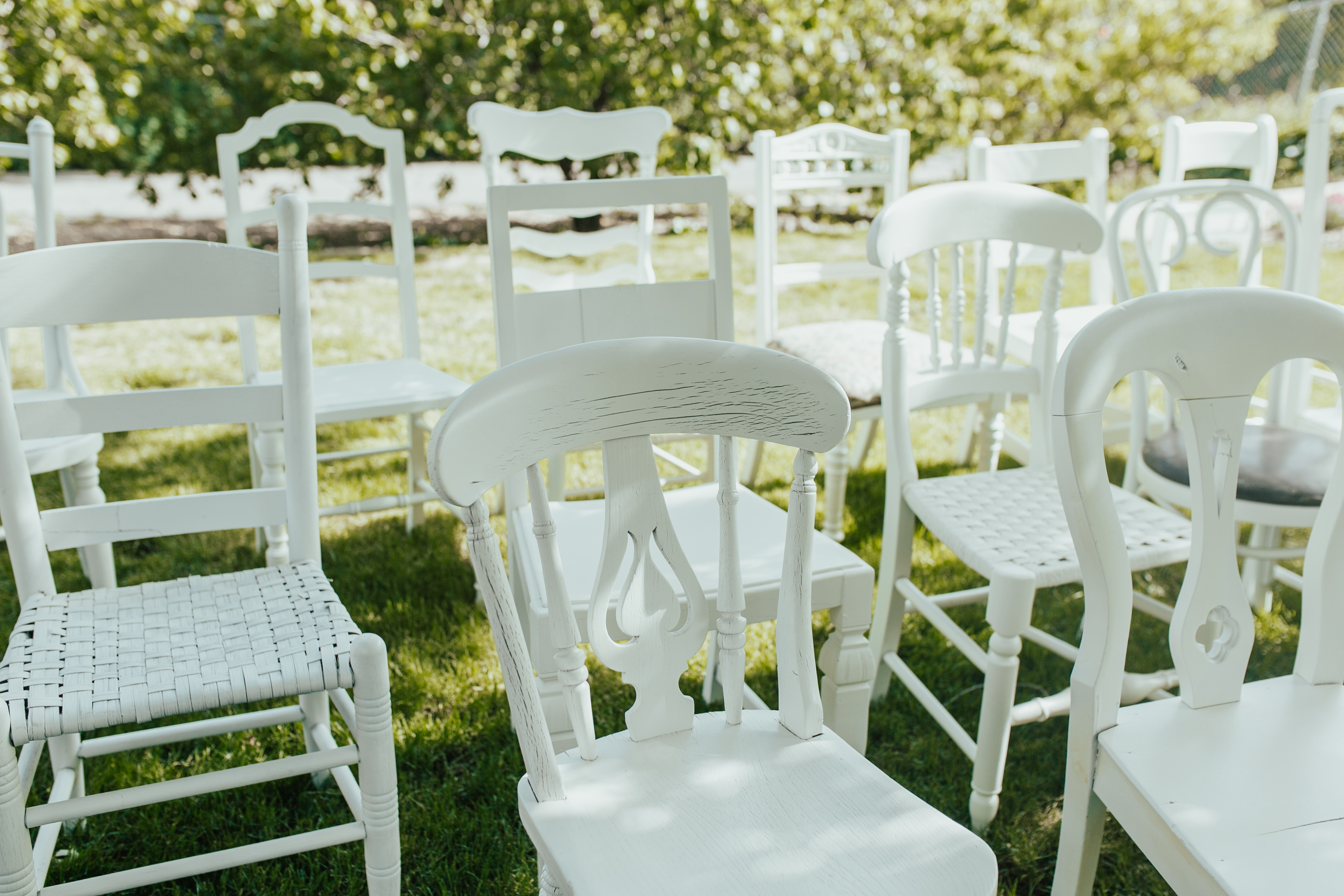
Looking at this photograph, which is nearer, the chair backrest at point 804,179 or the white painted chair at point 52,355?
the white painted chair at point 52,355

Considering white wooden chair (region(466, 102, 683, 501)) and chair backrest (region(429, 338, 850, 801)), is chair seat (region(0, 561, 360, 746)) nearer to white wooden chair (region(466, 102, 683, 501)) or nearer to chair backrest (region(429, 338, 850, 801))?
chair backrest (region(429, 338, 850, 801))

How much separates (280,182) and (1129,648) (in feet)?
23.0

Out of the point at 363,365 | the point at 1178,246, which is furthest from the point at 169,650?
the point at 1178,246

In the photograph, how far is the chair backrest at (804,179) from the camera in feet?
9.25

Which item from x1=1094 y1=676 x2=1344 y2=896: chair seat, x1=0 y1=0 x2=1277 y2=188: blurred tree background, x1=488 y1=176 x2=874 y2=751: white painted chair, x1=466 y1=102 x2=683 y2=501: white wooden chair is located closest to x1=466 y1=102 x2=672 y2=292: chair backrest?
x1=466 y1=102 x2=683 y2=501: white wooden chair

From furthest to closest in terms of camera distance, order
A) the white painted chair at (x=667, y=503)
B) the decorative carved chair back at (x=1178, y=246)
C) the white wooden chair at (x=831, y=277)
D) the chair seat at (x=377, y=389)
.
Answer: the white wooden chair at (x=831, y=277), the chair seat at (x=377, y=389), the decorative carved chair back at (x=1178, y=246), the white painted chair at (x=667, y=503)

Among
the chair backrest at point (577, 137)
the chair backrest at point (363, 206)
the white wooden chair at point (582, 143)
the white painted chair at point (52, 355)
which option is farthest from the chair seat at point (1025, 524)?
the white painted chair at point (52, 355)

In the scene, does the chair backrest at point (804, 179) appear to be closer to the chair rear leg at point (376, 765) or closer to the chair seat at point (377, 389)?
the chair seat at point (377, 389)

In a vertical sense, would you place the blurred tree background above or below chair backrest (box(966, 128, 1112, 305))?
above

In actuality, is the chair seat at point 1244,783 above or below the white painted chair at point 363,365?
below

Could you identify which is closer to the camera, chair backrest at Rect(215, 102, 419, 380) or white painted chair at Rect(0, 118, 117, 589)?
Result: white painted chair at Rect(0, 118, 117, 589)

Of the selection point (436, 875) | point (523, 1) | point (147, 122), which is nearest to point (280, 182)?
Result: point (147, 122)

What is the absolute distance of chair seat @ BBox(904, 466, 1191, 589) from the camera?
1.55 metres

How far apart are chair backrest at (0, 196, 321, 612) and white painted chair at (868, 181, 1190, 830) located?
98 cm
